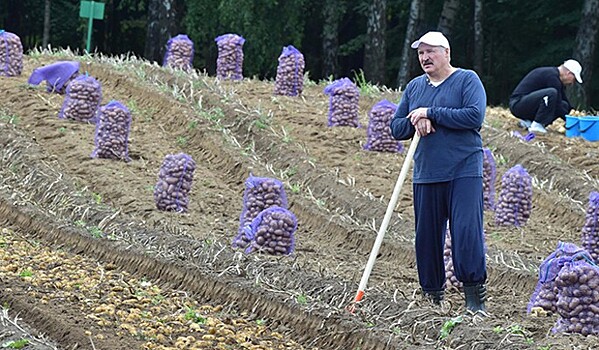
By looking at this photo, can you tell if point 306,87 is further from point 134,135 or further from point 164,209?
point 164,209

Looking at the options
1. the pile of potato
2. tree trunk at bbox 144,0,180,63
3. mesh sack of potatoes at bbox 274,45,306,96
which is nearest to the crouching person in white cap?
mesh sack of potatoes at bbox 274,45,306,96

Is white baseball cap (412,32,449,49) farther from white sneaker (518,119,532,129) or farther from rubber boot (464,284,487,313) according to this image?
white sneaker (518,119,532,129)

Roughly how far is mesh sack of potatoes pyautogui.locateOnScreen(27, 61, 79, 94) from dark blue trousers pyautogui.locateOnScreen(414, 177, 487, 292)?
8.03 meters

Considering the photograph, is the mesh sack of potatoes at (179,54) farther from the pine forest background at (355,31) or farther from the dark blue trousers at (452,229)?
the dark blue trousers at (452,229)

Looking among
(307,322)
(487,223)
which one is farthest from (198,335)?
(487,223)

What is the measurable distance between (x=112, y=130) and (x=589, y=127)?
630 centimetres

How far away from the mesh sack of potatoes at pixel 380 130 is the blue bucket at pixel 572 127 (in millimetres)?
2784

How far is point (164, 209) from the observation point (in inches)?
431

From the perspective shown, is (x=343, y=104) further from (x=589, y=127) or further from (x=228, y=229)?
(x=228, y=229)

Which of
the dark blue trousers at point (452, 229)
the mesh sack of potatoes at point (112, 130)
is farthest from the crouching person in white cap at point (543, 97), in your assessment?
the dark blue trousers at point (452, 229)

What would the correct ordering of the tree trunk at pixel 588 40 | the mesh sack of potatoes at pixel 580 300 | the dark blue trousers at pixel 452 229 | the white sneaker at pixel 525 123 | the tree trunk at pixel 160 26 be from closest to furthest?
the mesh sack of potatoes at pixel 580 300
the dark blue trousers at pixel 452 229
the white sneaker at pixel 525 123
the tree trunk at pixel 588 40
the tree trunk at pixel 160 26

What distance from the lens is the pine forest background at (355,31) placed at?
2691cm

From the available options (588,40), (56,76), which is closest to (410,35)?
(588,40)

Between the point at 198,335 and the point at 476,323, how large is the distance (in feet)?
5.08
